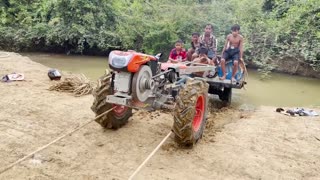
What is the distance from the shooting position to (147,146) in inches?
214

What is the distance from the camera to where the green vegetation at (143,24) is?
1428cm

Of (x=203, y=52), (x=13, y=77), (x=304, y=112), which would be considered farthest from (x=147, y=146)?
(x=13, y=77)

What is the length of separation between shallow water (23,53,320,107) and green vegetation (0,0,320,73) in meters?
0.90

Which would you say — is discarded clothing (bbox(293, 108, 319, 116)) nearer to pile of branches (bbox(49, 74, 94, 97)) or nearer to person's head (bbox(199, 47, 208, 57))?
person's head (bbox(199, 47, 208, 57))

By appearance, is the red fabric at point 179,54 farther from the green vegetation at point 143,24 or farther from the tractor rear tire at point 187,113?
the green vegetation at point 143,24

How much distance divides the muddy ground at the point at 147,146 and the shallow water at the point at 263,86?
2.60m

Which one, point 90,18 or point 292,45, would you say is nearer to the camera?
point 292,45

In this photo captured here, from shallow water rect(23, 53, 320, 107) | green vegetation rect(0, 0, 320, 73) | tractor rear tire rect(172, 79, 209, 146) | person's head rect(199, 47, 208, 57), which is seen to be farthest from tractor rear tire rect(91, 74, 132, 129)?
green vegetation rect(0, 0, 320, 73)

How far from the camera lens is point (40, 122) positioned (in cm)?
623

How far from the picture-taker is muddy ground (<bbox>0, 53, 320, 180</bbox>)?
15.1 ft

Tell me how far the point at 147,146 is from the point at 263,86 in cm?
740

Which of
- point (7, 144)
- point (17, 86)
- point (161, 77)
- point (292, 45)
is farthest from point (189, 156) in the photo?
point (292, 45)

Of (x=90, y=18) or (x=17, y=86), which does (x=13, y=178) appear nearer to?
(x=17, y=86)

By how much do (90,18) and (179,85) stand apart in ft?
37.1
